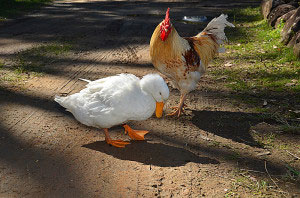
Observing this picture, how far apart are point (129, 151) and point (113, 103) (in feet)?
2.40

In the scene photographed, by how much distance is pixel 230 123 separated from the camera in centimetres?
516

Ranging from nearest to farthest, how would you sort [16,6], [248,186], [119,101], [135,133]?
[248,186] < [119,101] < [135,133] < [16,6]

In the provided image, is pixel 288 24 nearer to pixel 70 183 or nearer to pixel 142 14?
pixel 142 14

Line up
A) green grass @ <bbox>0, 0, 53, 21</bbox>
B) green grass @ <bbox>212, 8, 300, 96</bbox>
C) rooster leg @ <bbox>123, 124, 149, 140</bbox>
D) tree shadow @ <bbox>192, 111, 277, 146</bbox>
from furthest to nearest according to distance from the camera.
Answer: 1. green grass @ <bbox>0, 0, 53, 21</bbox>
2. green grass @ <bbox>212, 8, 300, 96</bbox>
3. tree shadow @ <bbox>192, 111, 277, 146</bbox>
4. rooster leg @ <bbox>123, 124, 149, 140</bbox>

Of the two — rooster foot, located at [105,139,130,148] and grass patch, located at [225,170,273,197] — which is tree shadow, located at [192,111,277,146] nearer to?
grass patch, located at [225,170,273,197]

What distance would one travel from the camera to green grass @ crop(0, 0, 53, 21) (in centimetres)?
1345

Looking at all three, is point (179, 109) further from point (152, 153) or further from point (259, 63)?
point (259, 63)

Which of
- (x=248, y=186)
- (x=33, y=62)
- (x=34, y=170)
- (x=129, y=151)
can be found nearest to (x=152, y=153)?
(x=129, y=151)

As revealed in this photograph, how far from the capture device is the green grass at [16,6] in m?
13.5

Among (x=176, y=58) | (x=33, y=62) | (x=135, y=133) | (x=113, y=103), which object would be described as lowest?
(x=135, y=133)

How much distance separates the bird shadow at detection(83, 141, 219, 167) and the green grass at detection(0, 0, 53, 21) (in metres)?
10.6

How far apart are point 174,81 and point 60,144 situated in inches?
91.3

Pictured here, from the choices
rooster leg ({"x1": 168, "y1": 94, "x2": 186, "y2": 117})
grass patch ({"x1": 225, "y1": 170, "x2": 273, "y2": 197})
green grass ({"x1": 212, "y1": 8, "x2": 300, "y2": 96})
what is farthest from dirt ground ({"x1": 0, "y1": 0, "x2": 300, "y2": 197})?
green grass ({"x1": 212, "y1": 8, "x2": 300, "y2": 96})

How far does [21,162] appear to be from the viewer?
4031 mm
